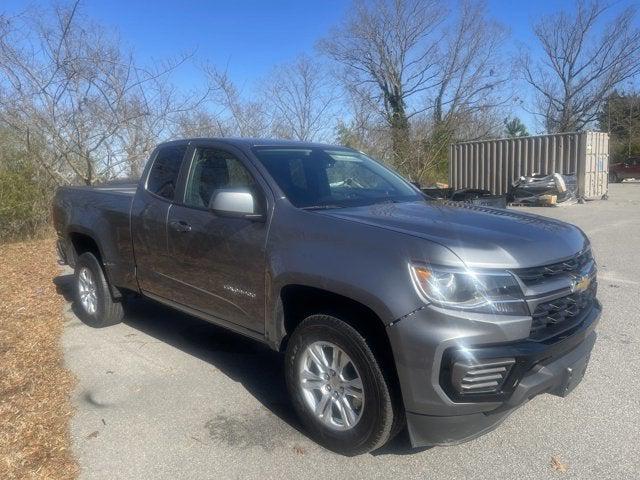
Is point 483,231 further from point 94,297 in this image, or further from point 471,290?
point 94,297

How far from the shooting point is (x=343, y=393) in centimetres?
308

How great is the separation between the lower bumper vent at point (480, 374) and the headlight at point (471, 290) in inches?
9.6

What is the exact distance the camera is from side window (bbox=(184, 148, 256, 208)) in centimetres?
398

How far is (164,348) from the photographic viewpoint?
194 inches

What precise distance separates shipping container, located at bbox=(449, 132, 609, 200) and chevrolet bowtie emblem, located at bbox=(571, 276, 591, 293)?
1529 centimetres

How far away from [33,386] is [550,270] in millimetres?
3662

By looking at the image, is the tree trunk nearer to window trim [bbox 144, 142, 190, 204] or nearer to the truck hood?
window trim [bbox 144, 142, 190, 204]

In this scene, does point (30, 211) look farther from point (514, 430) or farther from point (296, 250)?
point (514, 430)

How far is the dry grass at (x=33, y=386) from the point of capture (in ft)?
10.0

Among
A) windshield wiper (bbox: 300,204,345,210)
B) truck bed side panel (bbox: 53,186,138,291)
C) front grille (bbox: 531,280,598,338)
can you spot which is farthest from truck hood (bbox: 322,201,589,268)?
truck bed side panel (bbox: 53,186,138,291)

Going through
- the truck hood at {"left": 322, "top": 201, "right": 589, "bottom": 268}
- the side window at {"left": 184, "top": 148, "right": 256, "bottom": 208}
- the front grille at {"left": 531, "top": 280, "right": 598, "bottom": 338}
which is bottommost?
the front grille at {"left": 531, "top": 280, "right": 598, "bottom": 338}

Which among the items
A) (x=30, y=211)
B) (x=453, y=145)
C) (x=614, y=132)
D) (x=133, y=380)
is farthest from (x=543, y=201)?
(x=614, y=132)

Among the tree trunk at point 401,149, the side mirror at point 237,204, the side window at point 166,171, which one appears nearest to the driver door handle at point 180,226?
the side window at point 166,171

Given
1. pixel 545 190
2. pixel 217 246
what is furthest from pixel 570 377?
pixel 545 190
